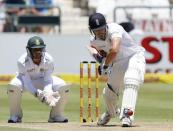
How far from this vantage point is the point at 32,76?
12.1m

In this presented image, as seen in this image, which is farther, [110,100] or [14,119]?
[14,119]

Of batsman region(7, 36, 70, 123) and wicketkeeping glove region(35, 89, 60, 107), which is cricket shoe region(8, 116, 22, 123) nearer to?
batsman region(7, 36, 70, 123)

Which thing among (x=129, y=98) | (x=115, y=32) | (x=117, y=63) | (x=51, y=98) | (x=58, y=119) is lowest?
(x=58, y=119)

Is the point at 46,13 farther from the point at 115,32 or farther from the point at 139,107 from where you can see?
the point at 115,32

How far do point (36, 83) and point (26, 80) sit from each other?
17 centimetres

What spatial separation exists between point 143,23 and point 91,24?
39.5 ft

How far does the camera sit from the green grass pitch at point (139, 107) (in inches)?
525

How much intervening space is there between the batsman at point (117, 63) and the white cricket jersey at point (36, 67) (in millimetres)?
951

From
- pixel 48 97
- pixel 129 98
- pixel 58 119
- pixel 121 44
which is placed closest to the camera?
pixel 129 98

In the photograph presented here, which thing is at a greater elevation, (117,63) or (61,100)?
(117,63)

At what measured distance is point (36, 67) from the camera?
39.3 ft

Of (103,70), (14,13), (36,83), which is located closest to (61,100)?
(36,83)

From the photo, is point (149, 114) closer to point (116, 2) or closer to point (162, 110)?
point (162, 110)

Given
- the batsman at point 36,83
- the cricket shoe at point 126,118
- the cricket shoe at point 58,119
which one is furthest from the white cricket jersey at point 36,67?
the cricket shoe at point 126,118
